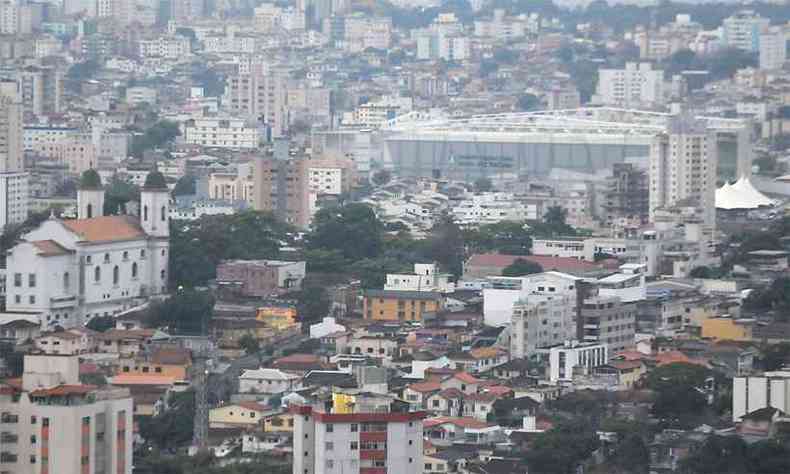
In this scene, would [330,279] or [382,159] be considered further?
[382,159]

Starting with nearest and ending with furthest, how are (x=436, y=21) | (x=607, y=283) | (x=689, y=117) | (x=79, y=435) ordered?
(x=79, y=435) → (x=607, y=283) → (x=689, y=117) → (x=436, y=21)

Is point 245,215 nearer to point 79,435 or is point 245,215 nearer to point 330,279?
point 330,279

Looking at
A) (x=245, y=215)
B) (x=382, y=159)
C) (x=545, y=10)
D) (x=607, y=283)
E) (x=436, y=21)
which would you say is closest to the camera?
(x=607, y=283)

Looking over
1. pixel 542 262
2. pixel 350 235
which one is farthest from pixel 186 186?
pixel 542 262

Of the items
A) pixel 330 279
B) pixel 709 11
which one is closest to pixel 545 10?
pixel 709 11

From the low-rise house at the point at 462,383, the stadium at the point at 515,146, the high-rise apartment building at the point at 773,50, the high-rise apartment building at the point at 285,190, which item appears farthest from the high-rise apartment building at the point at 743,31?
the low-rise house at the point at 462,383

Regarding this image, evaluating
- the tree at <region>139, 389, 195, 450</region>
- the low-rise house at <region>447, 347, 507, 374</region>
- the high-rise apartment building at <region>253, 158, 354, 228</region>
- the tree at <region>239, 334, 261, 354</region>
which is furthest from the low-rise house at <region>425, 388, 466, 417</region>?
the high-rise apartment building at <region>253, 158, 354, 228</region>

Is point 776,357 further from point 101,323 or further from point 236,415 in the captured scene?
point 101,323
